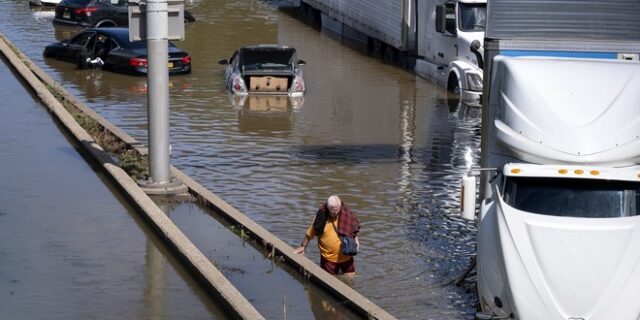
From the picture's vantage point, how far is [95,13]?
4369 cm

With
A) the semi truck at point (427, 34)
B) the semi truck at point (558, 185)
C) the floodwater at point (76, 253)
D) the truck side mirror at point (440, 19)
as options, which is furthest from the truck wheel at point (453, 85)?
the semi truck at point (558, 185)

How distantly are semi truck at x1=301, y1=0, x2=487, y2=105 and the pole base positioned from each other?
11292mm

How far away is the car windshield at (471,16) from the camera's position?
29.4 meters

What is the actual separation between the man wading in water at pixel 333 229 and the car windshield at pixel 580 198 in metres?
2.04

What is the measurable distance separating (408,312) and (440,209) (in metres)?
5.20

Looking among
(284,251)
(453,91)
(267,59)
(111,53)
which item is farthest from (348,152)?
(111,53)

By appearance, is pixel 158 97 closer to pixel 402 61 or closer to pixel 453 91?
pixel 453 91

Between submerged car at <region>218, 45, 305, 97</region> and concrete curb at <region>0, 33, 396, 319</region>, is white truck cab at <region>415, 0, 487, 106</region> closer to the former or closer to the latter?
submerged car at <region>218, 45, 305, 97</region>

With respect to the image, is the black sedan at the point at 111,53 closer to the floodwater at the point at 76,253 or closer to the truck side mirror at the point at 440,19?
the truck side mirror at the point at 440,19

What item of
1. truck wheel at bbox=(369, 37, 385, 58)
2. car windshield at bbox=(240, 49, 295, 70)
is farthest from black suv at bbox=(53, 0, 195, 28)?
car windshield at bbox=(240, 49, 295, 70)

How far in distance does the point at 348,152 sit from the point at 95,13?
76.2 feet

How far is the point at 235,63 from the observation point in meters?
29.8

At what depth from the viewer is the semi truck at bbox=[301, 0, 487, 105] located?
28.4 metres

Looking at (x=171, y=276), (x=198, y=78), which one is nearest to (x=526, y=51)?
(x=171, y=276)
